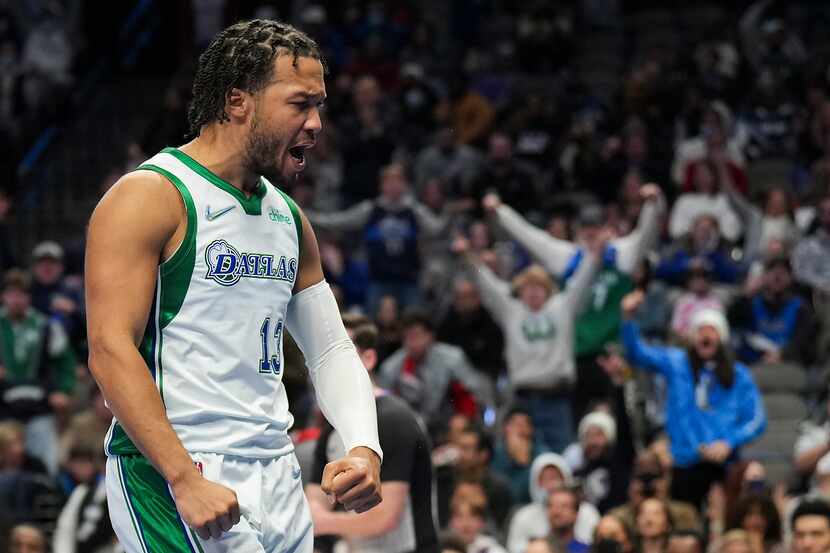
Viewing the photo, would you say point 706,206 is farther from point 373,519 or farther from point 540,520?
point 373,519

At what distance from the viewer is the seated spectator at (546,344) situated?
1189 cm

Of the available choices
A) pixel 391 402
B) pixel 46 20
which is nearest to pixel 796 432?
pixel 391 402

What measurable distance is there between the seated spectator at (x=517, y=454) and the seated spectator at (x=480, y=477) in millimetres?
297

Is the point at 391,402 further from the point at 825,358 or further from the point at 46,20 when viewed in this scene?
the point at 46,20

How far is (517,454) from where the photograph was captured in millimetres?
11195

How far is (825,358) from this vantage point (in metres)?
12.5

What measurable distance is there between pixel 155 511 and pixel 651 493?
7.02 metres

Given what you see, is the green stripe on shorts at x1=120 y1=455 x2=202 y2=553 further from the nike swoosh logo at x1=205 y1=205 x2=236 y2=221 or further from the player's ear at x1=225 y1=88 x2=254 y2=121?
the player's ear at x1=225 y1=88 x2=254 y2=121

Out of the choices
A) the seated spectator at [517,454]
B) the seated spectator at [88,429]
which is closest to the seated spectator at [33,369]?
the seated spectator at [88,429]

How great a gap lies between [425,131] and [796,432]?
6521mm

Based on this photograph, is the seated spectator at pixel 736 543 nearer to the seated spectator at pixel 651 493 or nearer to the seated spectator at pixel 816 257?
the seated spectator at pixel 651 493

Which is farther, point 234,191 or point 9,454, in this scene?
point 9,454

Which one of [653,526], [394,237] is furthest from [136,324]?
[394,237]

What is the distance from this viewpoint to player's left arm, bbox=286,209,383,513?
366 centimetres
